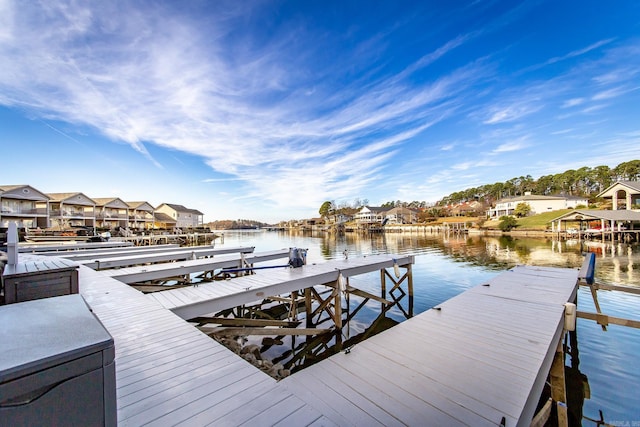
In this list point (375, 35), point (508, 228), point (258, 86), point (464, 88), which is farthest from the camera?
point (508, 228)

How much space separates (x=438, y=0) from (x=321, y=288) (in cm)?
1551

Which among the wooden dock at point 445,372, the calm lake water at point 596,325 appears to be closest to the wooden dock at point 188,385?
the wooden dock at point 445,372

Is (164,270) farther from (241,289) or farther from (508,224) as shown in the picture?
(508,224)

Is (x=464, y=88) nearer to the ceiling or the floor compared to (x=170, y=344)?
nearer to the ceiling

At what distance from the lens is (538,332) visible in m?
4.57

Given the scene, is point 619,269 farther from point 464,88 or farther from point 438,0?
point 438,0

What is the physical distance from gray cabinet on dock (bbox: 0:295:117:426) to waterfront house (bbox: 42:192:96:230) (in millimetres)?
45523

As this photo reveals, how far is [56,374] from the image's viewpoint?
1026 mm

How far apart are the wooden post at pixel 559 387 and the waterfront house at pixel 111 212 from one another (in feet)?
166

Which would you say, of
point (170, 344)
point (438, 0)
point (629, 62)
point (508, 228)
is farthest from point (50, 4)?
point (508, 228)

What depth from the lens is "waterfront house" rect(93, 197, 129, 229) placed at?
4103cm

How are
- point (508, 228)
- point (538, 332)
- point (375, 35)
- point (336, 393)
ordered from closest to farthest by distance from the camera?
point (336, 393), point (538, 332), point (375, 35), point (508, 228)

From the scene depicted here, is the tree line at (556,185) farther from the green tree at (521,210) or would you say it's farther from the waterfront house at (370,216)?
the green tree at (521,210)

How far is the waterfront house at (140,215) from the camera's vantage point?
46209mm
